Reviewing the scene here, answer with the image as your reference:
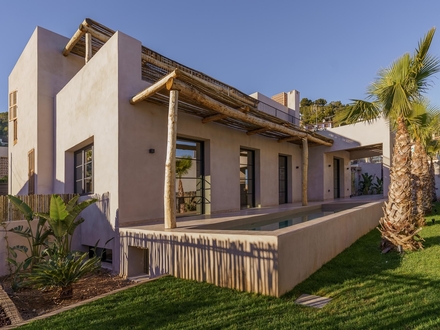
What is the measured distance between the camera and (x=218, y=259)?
5.14m

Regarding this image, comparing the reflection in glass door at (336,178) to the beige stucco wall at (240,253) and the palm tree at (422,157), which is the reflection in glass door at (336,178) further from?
the beige stucco wall at (240,253)

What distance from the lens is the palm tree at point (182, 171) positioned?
10.3m

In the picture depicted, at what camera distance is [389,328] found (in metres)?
3.39

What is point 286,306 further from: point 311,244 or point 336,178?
point 336,178

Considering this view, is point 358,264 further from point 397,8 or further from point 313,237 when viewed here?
point 397,8

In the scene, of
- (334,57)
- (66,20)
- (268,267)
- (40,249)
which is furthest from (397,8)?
(40,249)

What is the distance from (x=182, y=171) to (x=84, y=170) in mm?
3651

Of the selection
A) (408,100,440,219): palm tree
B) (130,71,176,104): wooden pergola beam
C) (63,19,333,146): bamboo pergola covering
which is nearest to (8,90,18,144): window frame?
(63,19,333,146): bamboo pergola covering

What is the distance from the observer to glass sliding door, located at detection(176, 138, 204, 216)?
1036cm

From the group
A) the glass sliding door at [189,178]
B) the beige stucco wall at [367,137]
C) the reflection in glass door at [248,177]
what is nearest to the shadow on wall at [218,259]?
the glass sliding door at [189,178]

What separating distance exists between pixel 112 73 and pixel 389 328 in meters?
8.34

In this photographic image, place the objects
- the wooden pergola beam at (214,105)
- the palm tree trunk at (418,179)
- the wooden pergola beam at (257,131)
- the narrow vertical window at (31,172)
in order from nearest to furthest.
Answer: the wooden pergola beam at (214,105)
the palm tree trunk at (418,179)
the narrow vertical window at (31,172)
the wooden pergola beam at (257,131)

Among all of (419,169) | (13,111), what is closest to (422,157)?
(419,169)

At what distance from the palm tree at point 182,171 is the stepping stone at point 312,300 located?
648 cm
